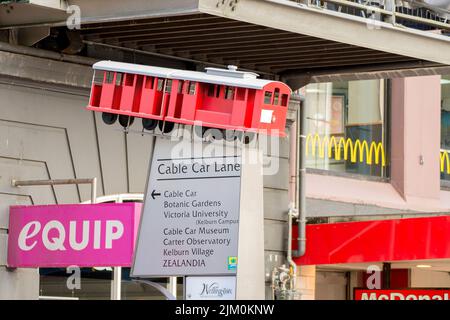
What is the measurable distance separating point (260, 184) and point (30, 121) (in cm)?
441

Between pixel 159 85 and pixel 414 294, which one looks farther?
pixel 414 294

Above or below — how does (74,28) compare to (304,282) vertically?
above

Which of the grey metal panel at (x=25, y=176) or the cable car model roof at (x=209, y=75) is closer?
the cable car model roof at (x=209, y=75)

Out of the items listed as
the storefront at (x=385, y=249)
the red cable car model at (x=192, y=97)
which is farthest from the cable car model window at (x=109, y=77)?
the storefront at (x=385, y=249)

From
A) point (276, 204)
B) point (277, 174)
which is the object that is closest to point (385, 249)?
point (276, 204)

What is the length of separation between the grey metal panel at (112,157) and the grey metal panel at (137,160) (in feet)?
0.26

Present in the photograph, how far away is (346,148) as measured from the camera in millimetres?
20875

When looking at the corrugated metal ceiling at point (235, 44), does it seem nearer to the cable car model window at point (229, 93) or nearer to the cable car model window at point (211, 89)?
the cable car model window at point (211, 89)

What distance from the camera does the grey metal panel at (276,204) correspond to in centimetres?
1695

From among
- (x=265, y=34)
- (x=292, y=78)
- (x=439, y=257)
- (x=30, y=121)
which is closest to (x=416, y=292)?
(x=439, y=257)

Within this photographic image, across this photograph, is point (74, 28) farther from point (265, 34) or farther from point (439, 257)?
point (439, 257)

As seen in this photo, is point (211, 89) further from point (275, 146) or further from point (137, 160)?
point (275, 146)

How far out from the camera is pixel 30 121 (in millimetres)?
14109

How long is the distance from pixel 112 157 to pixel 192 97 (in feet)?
11.4
